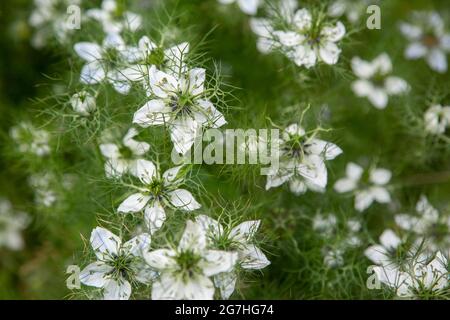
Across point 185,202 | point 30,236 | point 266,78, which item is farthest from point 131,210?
point 30,236

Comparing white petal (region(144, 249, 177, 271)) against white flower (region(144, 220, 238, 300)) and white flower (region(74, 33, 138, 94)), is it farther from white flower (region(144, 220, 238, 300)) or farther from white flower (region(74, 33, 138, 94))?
white flower (region(74, 33, 138, 94))

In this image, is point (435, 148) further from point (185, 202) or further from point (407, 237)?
point (185, 202)

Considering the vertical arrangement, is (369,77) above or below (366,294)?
above

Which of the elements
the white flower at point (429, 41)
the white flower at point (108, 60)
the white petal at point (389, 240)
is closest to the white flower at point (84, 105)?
the white flower at point (108, 60)

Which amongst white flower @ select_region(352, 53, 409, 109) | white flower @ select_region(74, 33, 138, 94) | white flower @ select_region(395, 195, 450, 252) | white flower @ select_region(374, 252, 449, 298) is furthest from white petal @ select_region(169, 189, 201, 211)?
white flower @ select_region(352, 53, 409, 109)

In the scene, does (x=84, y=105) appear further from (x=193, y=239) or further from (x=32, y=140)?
(x=193, y=239)

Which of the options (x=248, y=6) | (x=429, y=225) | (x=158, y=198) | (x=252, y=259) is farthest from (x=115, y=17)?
(x=429, y=225)
